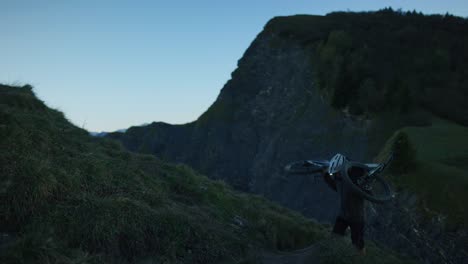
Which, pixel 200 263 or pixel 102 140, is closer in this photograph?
pixel 200 263

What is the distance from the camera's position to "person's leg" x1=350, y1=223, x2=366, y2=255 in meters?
7.97

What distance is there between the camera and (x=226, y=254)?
7516 millimetres

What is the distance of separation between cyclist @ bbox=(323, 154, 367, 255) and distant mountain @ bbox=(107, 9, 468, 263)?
788 centimetres

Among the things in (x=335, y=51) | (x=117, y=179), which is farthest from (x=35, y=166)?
(x=335, y=51)

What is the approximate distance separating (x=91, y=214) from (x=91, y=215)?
24 mm

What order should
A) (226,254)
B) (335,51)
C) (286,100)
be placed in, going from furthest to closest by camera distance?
(286,100) < (335,51) < (226,254)

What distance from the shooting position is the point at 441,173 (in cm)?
1736

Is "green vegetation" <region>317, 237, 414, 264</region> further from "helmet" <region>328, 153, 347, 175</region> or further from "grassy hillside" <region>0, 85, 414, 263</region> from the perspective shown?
"helmet" <region>328, 153, 347, 175</region>

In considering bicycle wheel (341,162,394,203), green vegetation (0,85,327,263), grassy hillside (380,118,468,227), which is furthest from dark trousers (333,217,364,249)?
grassy hillside (380,118,468,227)

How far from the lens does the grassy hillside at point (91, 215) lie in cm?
607

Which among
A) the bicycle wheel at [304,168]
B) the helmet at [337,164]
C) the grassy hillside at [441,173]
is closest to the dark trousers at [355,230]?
the helmet at [337,164]

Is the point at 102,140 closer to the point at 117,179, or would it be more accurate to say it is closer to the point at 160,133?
the point at 117,179

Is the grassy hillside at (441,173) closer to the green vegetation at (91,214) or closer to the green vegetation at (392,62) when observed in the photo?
the green vegetation at (392,62)

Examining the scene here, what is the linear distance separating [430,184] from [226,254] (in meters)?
12.4
